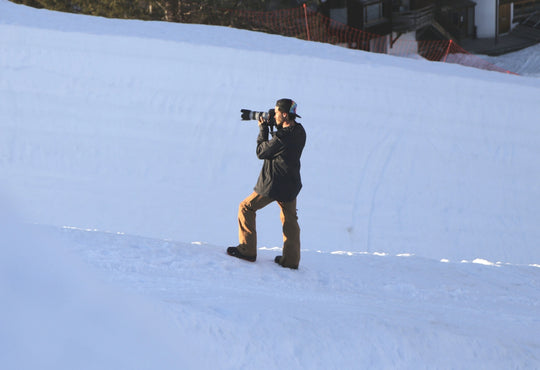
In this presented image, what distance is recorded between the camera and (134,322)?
2.31 metres

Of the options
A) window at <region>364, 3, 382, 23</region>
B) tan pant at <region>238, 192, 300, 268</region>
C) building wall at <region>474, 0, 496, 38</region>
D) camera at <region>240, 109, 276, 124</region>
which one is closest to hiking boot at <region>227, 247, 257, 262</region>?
tan pant at <region>238, 192, 300, 268</region>

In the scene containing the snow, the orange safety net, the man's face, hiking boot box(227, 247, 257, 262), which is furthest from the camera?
the orange safety net

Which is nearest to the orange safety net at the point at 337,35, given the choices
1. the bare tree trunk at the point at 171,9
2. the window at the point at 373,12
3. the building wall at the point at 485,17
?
the window at the point at 373,12

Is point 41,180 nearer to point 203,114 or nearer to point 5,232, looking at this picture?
point 203,114

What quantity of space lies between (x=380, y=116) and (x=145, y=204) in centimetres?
336

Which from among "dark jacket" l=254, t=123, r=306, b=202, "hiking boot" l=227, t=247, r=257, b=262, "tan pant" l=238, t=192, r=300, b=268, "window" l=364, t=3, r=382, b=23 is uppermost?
"window" l=364, t=3, r=382, b=23

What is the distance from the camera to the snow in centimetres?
252

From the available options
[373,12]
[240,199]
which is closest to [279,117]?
[240,199]

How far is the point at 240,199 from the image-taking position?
25.6 ft

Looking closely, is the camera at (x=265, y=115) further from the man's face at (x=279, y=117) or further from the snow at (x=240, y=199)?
the snow at (x=240, y=199)

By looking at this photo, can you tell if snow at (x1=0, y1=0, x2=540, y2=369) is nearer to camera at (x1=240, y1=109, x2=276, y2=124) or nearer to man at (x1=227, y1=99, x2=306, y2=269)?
man at (x1=227, y1=99, x2=306, y2=269)

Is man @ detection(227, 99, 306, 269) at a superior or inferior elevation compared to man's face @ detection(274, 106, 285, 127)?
inferior

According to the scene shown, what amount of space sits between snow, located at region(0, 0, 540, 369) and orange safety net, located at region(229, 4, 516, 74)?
5.49m

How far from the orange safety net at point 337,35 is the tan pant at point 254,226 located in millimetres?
10734
